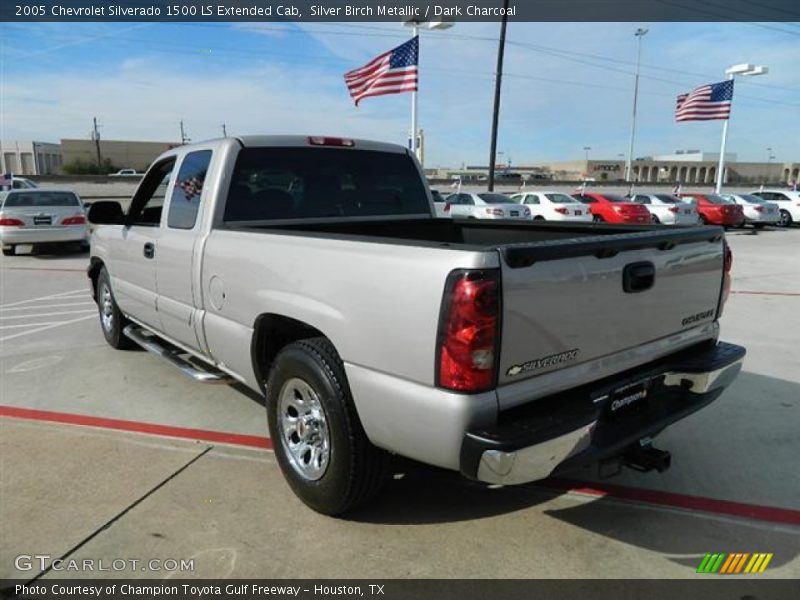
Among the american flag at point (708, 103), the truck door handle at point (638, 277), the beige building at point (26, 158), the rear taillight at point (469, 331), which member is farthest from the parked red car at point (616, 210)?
the beige building at point (26, 158)

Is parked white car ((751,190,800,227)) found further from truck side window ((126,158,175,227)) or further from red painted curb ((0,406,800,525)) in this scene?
truck side window ((126,158,175,227))

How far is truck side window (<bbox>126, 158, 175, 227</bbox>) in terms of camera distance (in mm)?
4803

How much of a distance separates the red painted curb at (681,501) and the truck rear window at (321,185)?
2.33 m

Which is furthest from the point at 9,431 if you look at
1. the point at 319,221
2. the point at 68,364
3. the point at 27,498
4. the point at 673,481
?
the point at 673,481

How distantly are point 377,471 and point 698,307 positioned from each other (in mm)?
1912

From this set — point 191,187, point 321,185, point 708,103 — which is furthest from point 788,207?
point 191,187

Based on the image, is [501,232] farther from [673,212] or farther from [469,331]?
[673,212]

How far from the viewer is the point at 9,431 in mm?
4176

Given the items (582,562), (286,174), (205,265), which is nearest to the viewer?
(582,562)

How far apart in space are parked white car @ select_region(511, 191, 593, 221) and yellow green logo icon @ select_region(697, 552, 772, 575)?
18274 millimetres

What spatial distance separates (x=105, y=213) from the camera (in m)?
5.19

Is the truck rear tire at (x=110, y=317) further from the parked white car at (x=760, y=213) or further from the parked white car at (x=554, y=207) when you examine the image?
the parked white car at (x=760, y=213)

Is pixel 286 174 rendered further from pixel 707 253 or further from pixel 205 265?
pixel 707 253

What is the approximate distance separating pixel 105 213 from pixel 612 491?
4500mm
